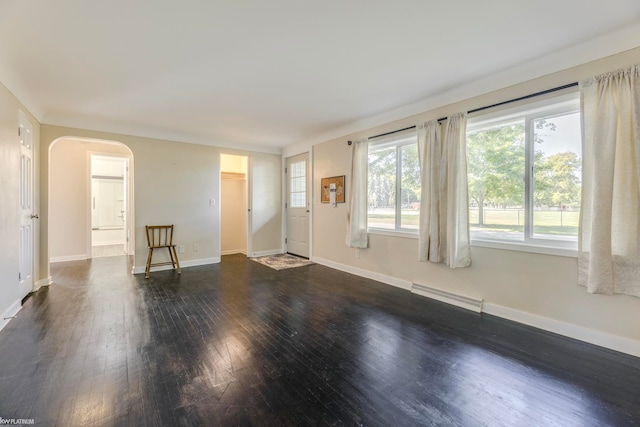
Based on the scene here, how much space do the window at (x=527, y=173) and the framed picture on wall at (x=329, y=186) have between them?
2.06 meters

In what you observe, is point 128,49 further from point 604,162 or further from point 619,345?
point 619,345

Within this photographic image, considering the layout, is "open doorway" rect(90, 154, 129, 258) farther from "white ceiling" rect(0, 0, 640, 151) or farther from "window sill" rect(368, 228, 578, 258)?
"window sill" rect(368, 228, 578, 258)

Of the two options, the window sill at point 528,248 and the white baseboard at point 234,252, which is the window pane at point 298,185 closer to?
the white baseboard at point 234,252

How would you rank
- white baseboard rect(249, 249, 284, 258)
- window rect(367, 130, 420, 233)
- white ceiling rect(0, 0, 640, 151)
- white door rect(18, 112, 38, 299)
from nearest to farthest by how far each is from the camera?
white ceiling rect(0, 0, 640, 151)
white door rect(18, 112, 38, 299)
window rect(367, 130, 420, 233)
white baseboard rect(249, 249, 284, 258)

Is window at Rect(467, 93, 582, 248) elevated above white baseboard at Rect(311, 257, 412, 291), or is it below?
above

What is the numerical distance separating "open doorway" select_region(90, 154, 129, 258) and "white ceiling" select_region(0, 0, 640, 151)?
430 cm

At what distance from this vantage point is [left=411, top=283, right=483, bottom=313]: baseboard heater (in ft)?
9.68

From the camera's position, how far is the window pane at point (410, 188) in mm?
3645

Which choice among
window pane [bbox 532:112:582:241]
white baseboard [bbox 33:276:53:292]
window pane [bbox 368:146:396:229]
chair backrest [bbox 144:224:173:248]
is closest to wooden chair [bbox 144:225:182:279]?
chair backrest [bbox 144:224:173:248]

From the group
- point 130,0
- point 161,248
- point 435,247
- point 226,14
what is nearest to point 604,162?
point 435,247

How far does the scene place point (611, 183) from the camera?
83.1 inches

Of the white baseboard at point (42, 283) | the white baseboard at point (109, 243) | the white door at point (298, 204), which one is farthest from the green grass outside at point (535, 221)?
the white baseboard at point (109, 243)

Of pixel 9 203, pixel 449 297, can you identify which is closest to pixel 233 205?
pixel 9 203

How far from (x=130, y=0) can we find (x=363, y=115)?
294 centimetres
